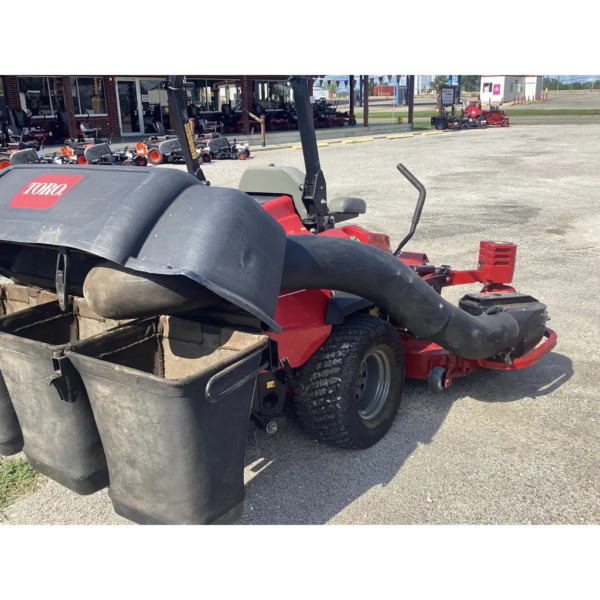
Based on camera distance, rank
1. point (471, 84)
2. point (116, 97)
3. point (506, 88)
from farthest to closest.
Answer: point (471, 84) → point (506, 88) → point (116, 97)

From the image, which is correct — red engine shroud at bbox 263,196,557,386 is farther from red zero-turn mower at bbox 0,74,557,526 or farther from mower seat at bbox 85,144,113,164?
mower seat at bbox 85,144,113,164

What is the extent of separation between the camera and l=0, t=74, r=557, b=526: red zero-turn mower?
2217 mm

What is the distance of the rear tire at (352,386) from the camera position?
10.6 feet

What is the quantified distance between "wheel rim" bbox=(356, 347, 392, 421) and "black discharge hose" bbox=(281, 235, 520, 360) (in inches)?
9.9

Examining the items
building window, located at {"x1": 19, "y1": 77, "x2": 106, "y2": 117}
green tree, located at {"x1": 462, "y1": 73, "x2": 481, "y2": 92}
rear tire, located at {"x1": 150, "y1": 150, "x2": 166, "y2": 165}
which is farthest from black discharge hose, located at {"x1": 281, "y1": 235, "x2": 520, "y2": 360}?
green tree, located at {"x1": 462, "y1": 73, "x2": 481, "y2": 92}

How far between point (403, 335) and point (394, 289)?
0.91m

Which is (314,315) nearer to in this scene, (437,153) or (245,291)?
(245,291)

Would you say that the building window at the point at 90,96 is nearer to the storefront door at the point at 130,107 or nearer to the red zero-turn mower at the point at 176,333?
the storefront door at the point at 130,107

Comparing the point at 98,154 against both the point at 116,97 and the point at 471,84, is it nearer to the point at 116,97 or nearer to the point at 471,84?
the point at 116,97

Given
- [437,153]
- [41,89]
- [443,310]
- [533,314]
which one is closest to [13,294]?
[443,310]

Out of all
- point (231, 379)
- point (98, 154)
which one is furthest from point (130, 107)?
point (231, 379)

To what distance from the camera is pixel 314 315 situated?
3.26 m

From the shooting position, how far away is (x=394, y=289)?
10.9 feet

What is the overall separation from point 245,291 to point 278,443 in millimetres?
1530
